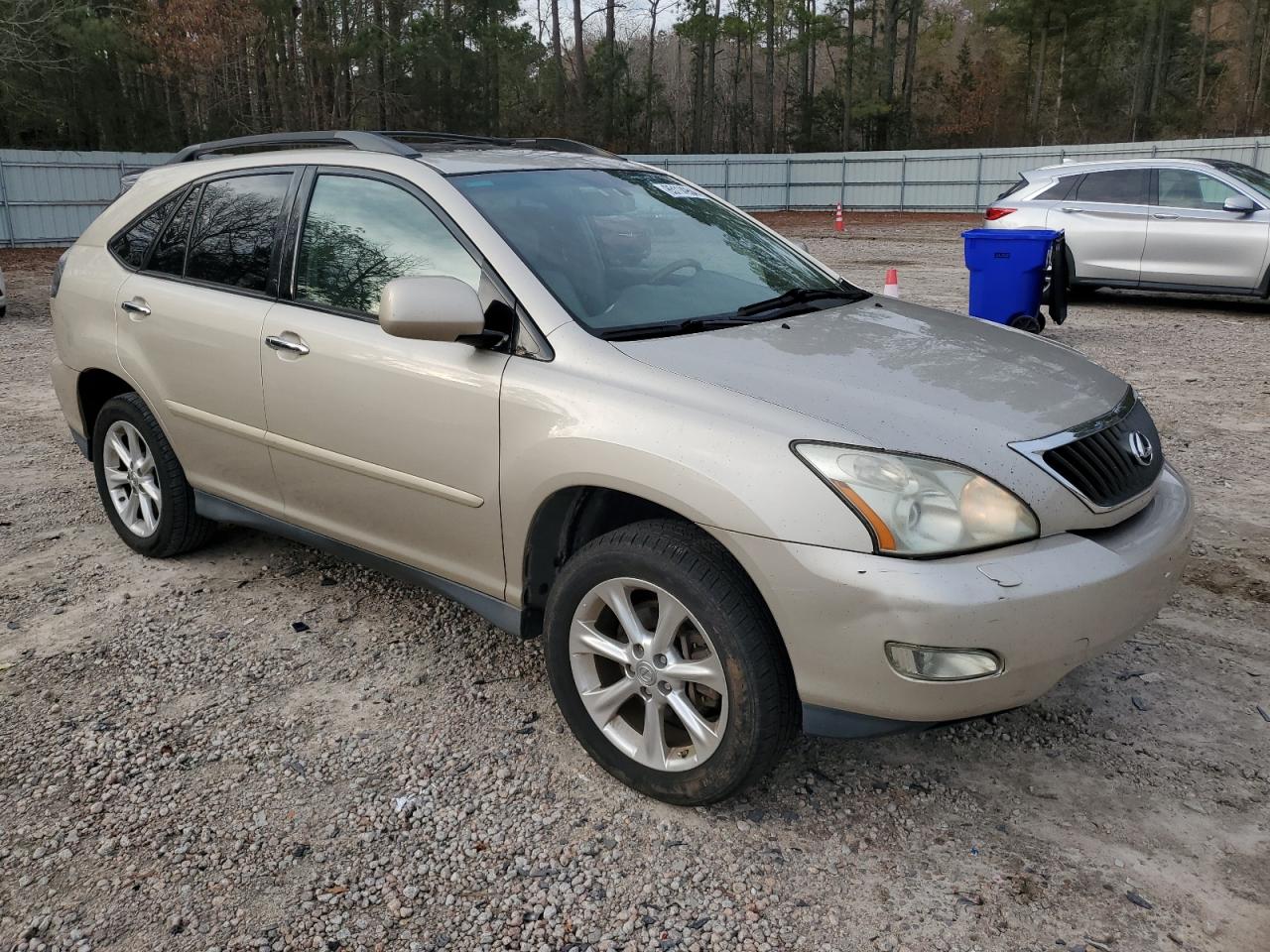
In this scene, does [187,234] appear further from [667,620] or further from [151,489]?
[667,620]

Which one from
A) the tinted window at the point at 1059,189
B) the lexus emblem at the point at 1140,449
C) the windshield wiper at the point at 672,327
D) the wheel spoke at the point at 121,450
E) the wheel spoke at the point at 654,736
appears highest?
the tinted window at the point at 1059,189

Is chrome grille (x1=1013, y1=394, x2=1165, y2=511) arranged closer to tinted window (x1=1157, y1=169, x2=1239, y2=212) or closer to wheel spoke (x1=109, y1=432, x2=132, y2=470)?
wheel spoke (x1=109, y1=432, x2=132, y2=470)

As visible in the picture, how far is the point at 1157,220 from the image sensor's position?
39.3 ft

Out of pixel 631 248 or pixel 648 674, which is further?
pixel 631 248

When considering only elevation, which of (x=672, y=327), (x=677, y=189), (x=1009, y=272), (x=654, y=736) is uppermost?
(x=677, y=189)

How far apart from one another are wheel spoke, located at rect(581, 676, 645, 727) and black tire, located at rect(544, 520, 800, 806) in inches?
5.8

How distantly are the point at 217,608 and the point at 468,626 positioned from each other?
1.04 meters

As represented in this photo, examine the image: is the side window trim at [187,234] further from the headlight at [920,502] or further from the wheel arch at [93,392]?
the headlight at [920,502]

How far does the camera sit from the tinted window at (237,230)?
13.1ft

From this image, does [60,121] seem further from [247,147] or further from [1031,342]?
[1031,342]

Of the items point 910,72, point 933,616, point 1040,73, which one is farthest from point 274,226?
point 1040,73

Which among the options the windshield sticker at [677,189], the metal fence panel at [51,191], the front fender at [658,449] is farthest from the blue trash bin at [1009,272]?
the metal fence panel at [51,191]

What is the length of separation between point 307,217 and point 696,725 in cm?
233

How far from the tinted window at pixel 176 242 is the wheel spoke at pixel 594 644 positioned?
8.10 feet
